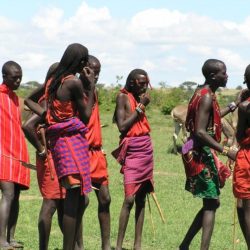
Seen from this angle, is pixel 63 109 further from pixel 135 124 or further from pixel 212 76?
pixel 135 124

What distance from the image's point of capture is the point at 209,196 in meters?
6.73

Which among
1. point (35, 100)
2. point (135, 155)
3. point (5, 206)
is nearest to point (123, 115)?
point (135, 155)

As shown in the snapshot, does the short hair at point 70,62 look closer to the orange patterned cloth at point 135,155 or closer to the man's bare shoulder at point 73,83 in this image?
the man's bare shoulder at point 73,83

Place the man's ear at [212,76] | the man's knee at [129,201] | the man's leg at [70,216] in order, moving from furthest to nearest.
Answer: the man's knee at [129,201], the man's ear at [212,76], the man's leg at [70,216]

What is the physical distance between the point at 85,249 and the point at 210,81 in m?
2.17

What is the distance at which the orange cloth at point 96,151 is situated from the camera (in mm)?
7012

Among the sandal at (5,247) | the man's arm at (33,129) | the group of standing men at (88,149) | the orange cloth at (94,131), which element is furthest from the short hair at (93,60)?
the sandal at (5,247)

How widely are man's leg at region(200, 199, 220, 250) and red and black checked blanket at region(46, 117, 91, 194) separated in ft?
4.46

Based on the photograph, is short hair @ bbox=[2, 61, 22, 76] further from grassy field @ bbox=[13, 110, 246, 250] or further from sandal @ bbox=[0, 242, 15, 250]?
grassy field @ bbox=[13, 110, 246, 250]

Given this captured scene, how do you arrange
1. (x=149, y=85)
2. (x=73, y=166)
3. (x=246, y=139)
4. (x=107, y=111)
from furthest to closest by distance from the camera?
(x=107, y=111)
(x=149, y=85)
(x=246, y=139)
(x=73, y=166)

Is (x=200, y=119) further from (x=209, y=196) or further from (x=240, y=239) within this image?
(x=240, y=239)

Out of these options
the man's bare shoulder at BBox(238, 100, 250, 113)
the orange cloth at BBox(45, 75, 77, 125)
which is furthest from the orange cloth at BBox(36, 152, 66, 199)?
the man's bare shoulder at BBox(238, 100, 250, 113)

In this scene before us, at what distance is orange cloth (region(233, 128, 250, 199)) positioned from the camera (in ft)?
20.9

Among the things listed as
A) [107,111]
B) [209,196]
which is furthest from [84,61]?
[107,111]
